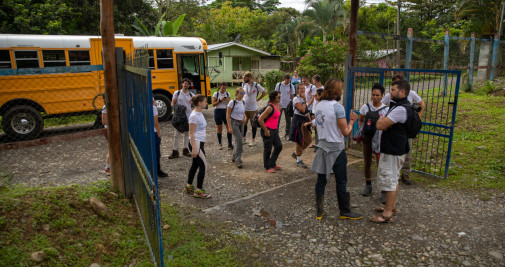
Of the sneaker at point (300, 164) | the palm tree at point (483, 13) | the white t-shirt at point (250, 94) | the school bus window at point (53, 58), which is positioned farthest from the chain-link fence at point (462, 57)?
the school bus window at point (53, 58)

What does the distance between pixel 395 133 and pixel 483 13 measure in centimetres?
1698

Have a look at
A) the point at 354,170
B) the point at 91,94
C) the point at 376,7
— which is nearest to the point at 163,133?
the point at 91,94

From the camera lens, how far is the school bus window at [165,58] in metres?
11.4

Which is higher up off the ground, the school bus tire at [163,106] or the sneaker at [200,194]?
the school bus tire at [163,106]

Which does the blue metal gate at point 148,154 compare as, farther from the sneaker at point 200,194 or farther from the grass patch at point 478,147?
the grass patch at point 478,147

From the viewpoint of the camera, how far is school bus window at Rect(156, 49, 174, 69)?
11.4 m

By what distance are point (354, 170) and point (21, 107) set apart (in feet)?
27.4

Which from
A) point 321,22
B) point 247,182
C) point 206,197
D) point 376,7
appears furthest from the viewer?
point 376,7

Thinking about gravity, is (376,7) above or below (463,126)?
above

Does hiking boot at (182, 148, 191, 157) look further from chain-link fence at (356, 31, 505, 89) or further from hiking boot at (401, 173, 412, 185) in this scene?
chain-link fence at (356, 31, 505, 89)

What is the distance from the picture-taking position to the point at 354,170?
20.4 feet

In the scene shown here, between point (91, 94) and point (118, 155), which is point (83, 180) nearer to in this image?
point (118, 155)

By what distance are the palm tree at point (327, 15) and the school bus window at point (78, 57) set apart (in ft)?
91.5

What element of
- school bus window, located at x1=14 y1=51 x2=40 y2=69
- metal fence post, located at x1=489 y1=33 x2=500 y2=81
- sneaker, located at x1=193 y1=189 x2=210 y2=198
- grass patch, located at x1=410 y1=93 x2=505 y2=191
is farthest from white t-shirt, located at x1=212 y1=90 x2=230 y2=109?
metal fence post, located at x1=489 y1=33 x2=500 y2=81
